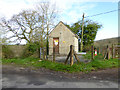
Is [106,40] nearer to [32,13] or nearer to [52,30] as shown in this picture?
[52,30]

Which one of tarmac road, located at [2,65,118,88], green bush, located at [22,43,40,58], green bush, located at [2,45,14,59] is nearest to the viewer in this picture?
tarmac road, located at [2,65,118,88]

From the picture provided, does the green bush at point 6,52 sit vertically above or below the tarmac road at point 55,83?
above

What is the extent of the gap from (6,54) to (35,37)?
12.5 feet

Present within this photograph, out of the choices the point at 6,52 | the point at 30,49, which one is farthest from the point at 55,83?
the point at 6,52

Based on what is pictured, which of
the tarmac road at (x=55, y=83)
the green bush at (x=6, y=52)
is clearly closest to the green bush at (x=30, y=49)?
the green bush at (x=6, y=52)

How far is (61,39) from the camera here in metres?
16.2

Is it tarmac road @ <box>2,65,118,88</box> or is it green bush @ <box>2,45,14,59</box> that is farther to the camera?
green bush @ <box>2,45,14,59</box>

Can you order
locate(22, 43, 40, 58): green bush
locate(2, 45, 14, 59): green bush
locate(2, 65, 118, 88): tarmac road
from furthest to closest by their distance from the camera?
locate(2, 45, 14, 59): green bush, locate(22, 43, 40, 58): green bush, locate(2, 65, 118, 88): tarmac road

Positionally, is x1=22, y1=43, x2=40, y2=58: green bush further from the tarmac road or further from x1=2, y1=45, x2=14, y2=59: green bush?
the tarmac road

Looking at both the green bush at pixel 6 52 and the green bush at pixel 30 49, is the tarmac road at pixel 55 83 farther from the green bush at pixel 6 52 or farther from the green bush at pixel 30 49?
the green bush at pixel 6 52

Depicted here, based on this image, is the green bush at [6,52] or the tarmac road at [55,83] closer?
the tarmac road at [55,83]

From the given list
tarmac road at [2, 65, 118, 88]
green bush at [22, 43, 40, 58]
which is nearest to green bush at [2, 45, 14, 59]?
green bush at [22, 43, 40, 58]

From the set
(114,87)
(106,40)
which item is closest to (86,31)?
(106,40)

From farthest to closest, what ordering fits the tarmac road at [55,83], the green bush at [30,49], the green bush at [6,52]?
the green bush at [6,52], the green bush at [30,49], the tarmac road at [55,83]
